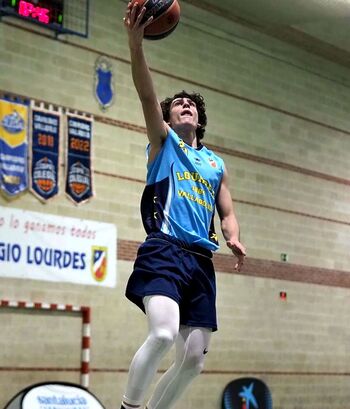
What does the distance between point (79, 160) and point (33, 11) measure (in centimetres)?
185

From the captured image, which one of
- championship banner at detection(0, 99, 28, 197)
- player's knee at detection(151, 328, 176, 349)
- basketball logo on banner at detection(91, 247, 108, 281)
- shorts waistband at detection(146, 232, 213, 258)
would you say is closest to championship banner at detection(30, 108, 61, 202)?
championship banner at detection(0, 99, 28, 197)

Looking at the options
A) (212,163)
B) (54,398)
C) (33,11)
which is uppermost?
(33,11)

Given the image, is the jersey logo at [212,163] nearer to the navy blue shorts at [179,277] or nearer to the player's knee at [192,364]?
the navy blue shorts at [179,277]

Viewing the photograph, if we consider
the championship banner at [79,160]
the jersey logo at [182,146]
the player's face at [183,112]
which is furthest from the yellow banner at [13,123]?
the jersey logo at [182,146]

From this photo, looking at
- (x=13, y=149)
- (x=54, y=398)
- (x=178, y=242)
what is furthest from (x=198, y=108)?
(x=54, y=398)

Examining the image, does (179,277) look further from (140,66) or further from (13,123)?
(13,123)

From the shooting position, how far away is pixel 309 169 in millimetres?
13422

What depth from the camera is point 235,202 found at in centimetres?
1205

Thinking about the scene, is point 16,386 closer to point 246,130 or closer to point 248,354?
point 248,354

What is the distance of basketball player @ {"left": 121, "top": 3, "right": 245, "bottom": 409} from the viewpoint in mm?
4682

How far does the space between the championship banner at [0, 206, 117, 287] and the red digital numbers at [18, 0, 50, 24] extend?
2295 millimetres

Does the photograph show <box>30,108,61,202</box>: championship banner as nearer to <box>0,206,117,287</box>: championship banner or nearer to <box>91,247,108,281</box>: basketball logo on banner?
<box>0,206,117,287</box>: championship banner

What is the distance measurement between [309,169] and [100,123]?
4422 millimetres

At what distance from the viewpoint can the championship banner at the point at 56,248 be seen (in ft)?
30.1
